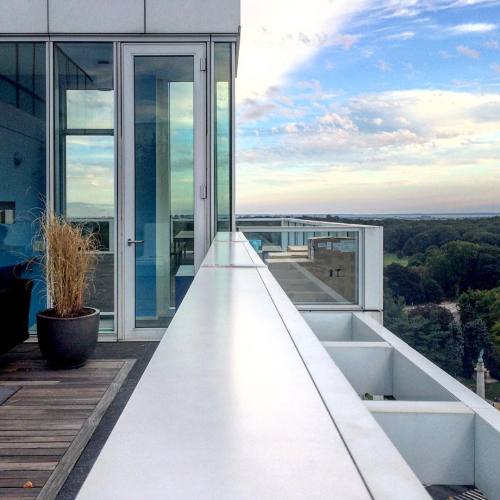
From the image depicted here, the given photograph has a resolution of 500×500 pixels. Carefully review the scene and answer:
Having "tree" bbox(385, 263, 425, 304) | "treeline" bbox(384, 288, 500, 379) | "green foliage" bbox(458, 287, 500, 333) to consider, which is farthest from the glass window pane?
"green foliage" bbox(458, 287, 500, 333)

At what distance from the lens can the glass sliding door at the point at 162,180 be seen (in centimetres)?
443

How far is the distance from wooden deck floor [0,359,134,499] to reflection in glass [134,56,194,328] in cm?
78

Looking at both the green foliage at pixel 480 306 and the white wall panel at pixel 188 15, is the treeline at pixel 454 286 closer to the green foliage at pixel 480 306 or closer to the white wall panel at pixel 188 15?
the green foliage at pixel 480 306

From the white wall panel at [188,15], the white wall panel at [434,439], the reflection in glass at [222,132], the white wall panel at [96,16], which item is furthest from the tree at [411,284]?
the white wall panel at [434,439]

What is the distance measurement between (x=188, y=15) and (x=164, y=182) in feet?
4.44

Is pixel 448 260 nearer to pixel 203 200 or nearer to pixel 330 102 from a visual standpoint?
pixel 203 200

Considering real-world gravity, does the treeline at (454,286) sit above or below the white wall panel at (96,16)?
below

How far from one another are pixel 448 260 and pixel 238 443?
1002 centimetres

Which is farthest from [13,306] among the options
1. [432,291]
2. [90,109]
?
[432,291]

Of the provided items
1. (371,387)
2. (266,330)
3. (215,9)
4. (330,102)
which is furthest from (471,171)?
(266,330)

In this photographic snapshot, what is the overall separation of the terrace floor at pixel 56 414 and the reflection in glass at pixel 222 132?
1383mm

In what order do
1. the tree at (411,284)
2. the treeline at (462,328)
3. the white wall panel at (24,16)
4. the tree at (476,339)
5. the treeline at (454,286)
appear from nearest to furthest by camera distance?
1. the white wall panel at (24,16)
2. the tree at (411,284)
3. the treeline at (462,328)
4. the treeline at (454,286)
5. the tree at (476,339)

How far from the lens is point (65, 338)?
3.66m

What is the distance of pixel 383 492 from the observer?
425 mm
